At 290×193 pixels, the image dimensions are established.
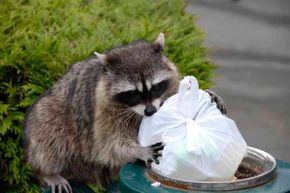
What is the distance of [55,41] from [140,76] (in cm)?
117

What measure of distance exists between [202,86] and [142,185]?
192 centimetres

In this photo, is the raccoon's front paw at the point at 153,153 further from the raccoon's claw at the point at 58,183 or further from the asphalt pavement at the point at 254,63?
the asphalt pavement at the point at 254,63

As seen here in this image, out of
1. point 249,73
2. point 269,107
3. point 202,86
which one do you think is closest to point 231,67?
point 249,73

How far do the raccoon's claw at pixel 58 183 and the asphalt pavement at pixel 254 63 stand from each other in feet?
9.43

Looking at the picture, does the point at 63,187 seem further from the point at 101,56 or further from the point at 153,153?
the point at 153,153

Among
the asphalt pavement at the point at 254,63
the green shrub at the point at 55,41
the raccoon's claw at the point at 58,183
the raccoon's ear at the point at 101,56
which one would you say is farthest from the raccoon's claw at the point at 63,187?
the asphalt pavement at the point at 254,63

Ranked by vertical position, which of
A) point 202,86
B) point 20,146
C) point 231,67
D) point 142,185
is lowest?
point 231,67

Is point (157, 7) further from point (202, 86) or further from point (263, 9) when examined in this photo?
point (263, 9)

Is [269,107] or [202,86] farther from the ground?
[202,86]

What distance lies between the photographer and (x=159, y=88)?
3.99 meters

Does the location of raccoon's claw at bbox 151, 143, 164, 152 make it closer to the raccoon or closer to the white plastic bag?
the raccoon

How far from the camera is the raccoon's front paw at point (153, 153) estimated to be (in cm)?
344

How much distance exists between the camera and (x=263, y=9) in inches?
462

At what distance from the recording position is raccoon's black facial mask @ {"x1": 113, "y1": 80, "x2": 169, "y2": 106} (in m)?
3.89
